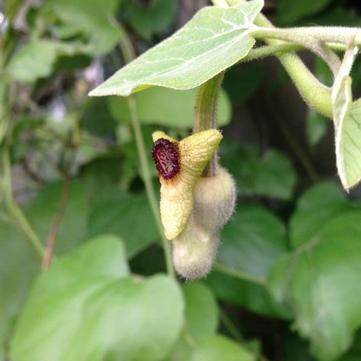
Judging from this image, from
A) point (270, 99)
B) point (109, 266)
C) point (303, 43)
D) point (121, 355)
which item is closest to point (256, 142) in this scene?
point (270, 99)

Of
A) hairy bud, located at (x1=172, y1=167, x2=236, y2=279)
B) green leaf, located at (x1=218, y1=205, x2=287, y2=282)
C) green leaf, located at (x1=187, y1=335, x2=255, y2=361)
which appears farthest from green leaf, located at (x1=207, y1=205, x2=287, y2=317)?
hairy bud, located at (x1=172, y1=167, x2=236, y2=279)

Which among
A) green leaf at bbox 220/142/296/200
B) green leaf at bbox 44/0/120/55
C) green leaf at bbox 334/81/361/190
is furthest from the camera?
green leaf at bbox 220/142/296/200

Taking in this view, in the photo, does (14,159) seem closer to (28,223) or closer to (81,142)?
(28,223)

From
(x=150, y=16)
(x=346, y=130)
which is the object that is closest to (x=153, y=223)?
(x=150, y=16)

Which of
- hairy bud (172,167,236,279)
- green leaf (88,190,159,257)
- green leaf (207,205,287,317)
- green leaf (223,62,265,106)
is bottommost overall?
green leaf (207,205,287,317)

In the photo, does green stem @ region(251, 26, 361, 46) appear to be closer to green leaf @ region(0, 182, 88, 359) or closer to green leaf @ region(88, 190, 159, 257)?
green leaf @ region(88, 190, 159, 257)

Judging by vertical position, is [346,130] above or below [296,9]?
above

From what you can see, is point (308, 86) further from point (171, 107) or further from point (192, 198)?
point (171, 107)
